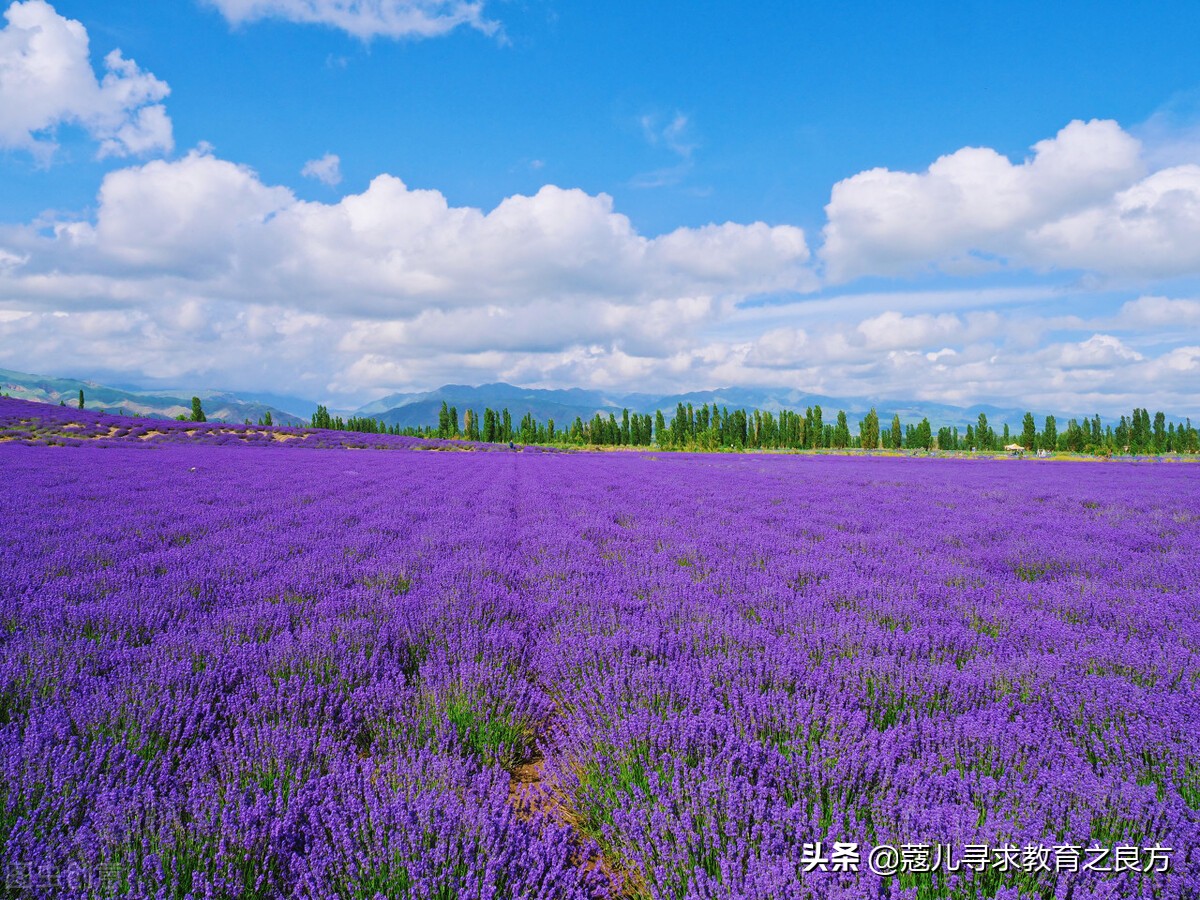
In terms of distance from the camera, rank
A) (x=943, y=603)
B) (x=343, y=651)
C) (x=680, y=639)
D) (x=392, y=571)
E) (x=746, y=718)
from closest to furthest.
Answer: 1. (x=746, y=718)
2. (x=343, y=651)
3. (x=680, y=639)
4. (x=943, y=603)
5. (x=392, y=571)

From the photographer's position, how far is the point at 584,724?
213 cm

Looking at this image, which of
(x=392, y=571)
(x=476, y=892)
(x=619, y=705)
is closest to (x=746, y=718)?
(x=619, y=705)

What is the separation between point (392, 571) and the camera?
4.34 m

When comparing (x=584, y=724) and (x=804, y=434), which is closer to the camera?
(x=584, y=724)

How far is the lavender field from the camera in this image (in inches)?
55.6

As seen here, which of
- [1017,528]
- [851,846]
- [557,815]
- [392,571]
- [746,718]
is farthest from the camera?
[1017,528]

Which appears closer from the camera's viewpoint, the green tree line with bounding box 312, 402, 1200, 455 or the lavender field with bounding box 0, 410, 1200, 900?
the lavender field with bounding box 0, 410, 1200, 900

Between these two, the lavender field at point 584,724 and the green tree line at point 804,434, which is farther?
the green tree line at point 804,434

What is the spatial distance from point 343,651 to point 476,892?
5.80 feet

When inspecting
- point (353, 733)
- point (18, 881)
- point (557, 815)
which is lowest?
point (557, 815)

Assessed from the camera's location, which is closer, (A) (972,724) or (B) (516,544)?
(A) (972,724)

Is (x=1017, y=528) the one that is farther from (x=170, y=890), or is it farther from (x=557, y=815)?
(x=170, y=890)

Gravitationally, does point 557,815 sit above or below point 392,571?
below

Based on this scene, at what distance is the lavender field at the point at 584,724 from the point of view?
1411 millimetres
